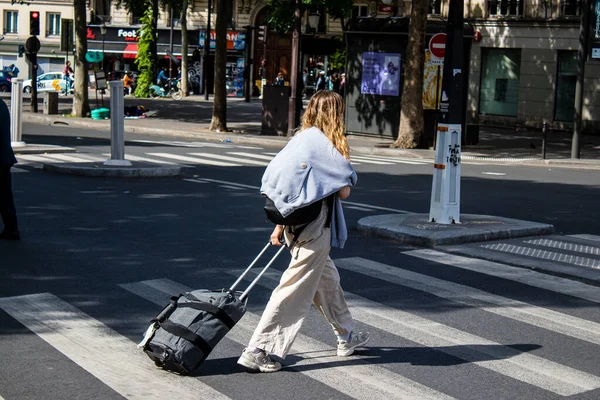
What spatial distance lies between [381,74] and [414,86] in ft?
9.86

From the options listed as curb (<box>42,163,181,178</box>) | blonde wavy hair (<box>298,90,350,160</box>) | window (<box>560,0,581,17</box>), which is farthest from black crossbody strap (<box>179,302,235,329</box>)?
window (<box>560,0,581,17</box>)

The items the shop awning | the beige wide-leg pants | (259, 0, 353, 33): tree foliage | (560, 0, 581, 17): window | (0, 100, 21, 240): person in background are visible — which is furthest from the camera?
the shop awning

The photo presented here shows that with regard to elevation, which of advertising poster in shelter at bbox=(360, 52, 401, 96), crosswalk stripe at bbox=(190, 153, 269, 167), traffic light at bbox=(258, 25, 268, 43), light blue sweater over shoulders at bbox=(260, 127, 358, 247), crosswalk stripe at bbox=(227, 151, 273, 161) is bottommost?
crosswalk stripe at bbox=(227, 151, 273, 161)

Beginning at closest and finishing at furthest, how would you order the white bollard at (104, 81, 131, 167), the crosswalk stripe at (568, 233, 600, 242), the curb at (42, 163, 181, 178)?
the crosswalk stripe at (568, 233, 600, 242) → the white bollard at (104, 81, 131, 167) → the curb at (42, 163, 181, 178)

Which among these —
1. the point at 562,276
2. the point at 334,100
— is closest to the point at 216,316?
the point at 334,100

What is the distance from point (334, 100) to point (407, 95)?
64.9 feet

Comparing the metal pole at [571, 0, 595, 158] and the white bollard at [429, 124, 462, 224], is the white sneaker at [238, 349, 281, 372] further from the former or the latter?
the metal pole at [571, 0, 595, 158]

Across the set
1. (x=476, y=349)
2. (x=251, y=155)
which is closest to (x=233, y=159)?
(x=251, y=155)

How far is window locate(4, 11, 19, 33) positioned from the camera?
2692 inches

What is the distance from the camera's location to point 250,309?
7.44 metres

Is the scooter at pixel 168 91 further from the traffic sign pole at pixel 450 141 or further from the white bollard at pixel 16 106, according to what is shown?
the traffic sign pole at pixel 450 141

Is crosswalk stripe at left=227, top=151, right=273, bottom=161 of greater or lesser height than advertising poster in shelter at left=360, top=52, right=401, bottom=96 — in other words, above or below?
below

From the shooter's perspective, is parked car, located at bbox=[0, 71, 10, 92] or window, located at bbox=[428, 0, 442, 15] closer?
window, located at bbox=[428, 0, 442, 15]

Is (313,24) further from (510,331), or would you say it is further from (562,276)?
(510,331)
